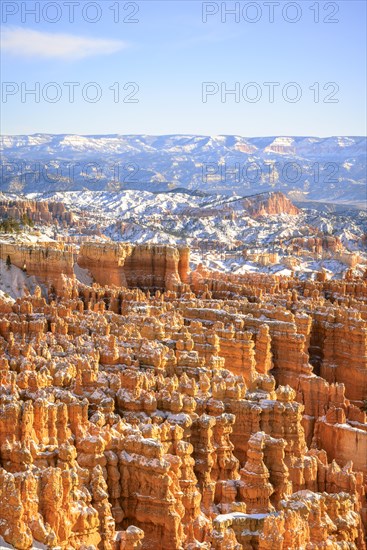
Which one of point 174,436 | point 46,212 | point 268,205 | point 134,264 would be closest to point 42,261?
point 134,264

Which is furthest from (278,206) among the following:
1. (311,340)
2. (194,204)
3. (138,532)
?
(138,532)

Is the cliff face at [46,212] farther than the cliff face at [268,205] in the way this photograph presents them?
No

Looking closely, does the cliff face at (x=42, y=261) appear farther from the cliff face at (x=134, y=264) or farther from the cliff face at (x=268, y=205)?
the cliff face at (x=268, y=205)

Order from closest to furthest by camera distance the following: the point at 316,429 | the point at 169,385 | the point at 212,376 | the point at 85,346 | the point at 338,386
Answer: the point at 169,385 → the point at 212,376 → the point at 85,346 → the point at 316,429 → the point at 338,386

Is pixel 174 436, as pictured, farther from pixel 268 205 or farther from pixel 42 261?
pixel 268 205

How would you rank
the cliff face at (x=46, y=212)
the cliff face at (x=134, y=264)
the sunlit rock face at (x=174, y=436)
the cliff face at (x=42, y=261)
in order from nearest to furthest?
the sunlit rock face at (x=174, y=436) → the cliff face at (x=42, y=261) → the cliff face at (x=134, y=264) → the cliff face at (x=46, y=212)

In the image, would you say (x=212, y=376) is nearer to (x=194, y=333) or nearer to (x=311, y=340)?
(x=194, y=333)

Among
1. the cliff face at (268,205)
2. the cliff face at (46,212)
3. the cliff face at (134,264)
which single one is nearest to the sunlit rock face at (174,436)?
the cliff face at (134,264)

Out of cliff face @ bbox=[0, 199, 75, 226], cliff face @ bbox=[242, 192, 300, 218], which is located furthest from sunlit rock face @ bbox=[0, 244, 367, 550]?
cliff face @ bbox=[242, 192, 300, 218]
